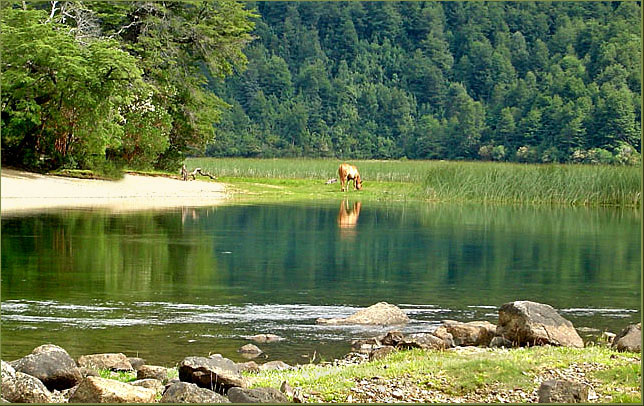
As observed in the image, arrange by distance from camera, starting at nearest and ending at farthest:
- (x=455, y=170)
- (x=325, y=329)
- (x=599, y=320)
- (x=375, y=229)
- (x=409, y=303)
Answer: (x=325, y=329) → (x=599, y=320) → (x=409, y=303) → (x=375, y=229) → (x=455, y=170)

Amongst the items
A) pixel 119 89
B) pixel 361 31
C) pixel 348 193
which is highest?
pixel 361 31

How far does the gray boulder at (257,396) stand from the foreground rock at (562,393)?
1584 mm

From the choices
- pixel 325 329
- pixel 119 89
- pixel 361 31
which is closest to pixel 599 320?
pixel 325 329

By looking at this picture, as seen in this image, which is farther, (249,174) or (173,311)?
(249,174)

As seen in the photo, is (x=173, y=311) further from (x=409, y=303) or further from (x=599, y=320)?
(x=599, y=320)

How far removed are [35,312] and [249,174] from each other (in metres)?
33.8

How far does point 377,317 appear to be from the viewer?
34.9ft

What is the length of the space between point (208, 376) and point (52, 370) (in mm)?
1188

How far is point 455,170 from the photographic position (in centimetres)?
3491

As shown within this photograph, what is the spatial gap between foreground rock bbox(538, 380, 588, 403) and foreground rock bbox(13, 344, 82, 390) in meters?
3.12

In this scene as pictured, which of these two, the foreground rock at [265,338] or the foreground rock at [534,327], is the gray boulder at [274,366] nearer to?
the foreground rock at [265,338]

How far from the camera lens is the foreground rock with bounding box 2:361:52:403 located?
6742 millimetres

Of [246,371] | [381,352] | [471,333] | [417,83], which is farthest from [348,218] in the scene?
[417,83]

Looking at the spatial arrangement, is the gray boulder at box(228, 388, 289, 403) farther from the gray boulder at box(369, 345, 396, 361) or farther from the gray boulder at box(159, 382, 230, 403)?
the gray boulder at box(369, 345, 396, 361)
